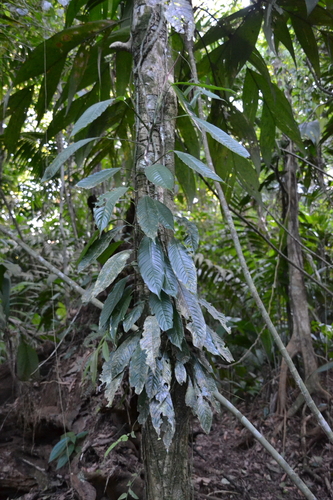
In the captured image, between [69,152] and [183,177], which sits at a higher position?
[183,177]

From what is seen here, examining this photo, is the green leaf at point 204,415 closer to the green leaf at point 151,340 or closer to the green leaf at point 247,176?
the green leaf at point 151,340

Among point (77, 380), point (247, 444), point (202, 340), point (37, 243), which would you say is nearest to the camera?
point (202, 340)

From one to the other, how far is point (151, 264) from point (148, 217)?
142 mm

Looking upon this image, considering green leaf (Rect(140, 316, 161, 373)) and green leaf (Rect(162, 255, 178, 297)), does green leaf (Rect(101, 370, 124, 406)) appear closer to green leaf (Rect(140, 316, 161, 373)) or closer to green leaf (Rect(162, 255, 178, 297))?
green leaf (Rect(140, 316, 161, 373))

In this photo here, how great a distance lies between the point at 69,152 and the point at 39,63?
3.43 feet

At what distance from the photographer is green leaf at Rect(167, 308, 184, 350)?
127cm

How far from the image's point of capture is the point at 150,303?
1287mm

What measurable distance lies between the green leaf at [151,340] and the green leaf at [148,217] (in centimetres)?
27

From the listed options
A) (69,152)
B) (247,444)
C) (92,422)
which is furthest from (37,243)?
(69,152)

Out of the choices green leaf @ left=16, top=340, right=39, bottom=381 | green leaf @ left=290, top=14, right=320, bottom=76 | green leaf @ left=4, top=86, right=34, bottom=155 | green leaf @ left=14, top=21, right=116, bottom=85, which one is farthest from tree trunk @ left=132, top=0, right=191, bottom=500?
green leaf @ left=16, top=340, right=39, bottom=381

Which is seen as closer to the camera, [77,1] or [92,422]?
[77,1]

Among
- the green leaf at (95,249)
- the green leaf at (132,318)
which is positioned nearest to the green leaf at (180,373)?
the green leaf at (132,318)

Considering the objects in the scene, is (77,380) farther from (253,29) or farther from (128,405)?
(253,29)

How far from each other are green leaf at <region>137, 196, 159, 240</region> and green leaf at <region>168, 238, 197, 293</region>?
0.13m
